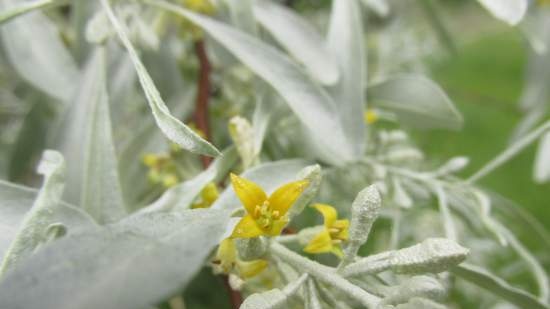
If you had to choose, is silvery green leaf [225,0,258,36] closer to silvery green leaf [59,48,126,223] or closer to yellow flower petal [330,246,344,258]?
silvery green leaf [59,48,126,223]

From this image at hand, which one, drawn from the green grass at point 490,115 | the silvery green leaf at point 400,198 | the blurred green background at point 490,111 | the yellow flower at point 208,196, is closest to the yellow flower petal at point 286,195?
the yellow flower at point 208,196

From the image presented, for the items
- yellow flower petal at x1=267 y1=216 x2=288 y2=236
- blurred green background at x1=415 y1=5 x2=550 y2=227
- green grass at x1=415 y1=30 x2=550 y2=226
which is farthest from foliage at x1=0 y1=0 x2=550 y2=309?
green grass at x1=415 y1=30 x2=550 y2=226

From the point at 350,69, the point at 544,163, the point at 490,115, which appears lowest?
the point at 490,115

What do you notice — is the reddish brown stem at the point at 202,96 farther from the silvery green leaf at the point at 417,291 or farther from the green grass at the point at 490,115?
the green grass at the point at 490,115

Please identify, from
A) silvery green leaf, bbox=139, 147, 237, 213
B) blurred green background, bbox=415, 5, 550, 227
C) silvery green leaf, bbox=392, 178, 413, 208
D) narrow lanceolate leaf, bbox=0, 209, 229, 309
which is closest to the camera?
narrow lanceolate leaf, bbox=0, 209, 229, 309

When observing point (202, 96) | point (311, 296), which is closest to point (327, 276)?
point (311, 296)

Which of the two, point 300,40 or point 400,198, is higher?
point 300,40

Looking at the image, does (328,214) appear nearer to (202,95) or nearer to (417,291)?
(417,291)

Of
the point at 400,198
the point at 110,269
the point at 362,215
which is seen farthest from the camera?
the point at 400,198
